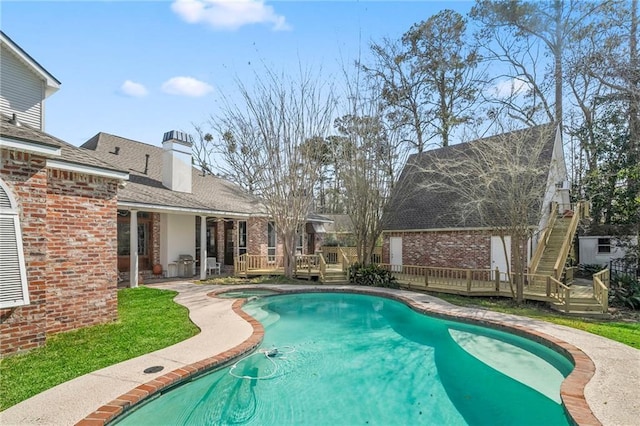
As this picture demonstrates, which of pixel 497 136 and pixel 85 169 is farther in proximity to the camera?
pixel 497 136

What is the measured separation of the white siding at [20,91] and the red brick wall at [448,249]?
15.4m

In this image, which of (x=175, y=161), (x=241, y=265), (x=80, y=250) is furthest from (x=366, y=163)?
(x=80, y=250)

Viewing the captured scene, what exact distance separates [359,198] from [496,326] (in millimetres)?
8807

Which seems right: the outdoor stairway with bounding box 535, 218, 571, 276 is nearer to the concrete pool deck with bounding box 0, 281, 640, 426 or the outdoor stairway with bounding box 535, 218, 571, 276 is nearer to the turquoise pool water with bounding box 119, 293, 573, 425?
the concrete pool deck with bounding box 0, 281, 640, 426

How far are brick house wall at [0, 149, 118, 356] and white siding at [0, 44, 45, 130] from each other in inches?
96.5

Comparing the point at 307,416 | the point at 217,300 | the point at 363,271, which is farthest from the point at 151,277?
the point at 307,416

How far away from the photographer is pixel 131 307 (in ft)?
32.3

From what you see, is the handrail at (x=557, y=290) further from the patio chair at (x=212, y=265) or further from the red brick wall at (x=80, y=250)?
the patio chair at (x=212, y=265)

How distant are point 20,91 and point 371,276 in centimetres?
1300

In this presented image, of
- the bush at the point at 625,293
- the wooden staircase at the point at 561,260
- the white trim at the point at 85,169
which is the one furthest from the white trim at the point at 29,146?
the bush at the point at 625,293

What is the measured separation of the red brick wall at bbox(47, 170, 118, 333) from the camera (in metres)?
7.01

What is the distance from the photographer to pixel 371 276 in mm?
15148

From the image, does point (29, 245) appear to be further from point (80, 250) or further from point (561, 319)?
point (561, 319)

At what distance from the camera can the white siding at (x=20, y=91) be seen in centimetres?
782
